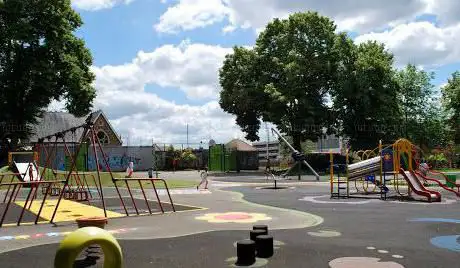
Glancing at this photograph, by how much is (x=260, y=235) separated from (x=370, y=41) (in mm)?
47029

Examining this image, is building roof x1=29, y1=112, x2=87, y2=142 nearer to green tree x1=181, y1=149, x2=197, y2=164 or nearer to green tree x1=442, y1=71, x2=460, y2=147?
green tree x1=181, y1=149, x2=197, y2=164

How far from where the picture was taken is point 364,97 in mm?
46938

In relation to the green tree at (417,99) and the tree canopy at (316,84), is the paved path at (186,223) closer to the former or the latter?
the tree canopy at (316,84)

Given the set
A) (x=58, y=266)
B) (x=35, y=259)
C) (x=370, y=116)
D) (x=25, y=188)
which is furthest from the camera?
(x=370, y=116)

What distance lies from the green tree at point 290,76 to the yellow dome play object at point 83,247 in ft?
134

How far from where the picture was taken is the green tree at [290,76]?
47.8 meters

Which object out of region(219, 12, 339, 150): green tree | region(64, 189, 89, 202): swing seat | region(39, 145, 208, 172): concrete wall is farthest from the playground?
region(39, 145, 208, 172): concrete wall


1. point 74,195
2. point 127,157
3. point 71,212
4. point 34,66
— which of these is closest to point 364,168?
point 71,212

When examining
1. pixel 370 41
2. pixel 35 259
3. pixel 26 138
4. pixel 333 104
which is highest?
pixel 370 41

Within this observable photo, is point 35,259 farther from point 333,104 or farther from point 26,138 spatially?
point 333,104

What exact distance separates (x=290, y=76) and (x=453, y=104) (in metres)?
18.9

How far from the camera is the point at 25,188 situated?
2916 cm

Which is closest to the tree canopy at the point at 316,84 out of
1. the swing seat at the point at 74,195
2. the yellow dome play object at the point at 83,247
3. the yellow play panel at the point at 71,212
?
the swing seat at the point at 74,195

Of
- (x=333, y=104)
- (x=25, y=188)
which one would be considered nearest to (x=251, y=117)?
(x=333, y=104)
